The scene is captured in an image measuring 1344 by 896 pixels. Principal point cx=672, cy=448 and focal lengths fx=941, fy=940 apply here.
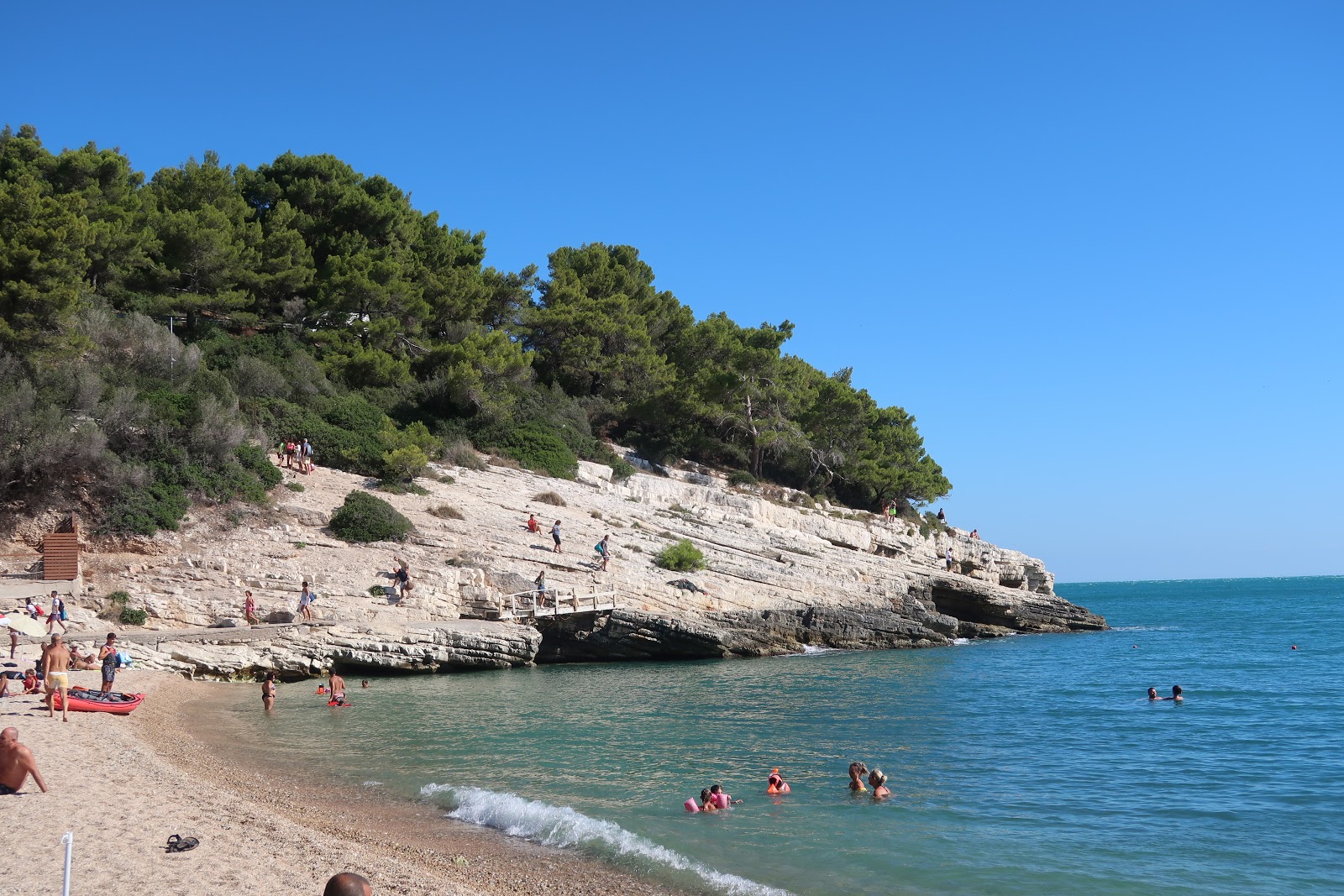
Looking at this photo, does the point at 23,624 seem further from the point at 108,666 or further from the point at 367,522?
the point at 367,522

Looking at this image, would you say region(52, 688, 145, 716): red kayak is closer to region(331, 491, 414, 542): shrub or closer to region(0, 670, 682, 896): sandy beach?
region(0, 670, 682, 896): sandy beach

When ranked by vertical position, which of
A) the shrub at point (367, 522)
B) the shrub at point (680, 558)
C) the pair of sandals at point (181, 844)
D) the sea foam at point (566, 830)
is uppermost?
the shrub at point (367, 522)

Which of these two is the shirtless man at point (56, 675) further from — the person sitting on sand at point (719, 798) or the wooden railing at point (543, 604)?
the wooden railing at point (543, 604)

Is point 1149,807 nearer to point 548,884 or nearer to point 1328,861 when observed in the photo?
point 1328,861

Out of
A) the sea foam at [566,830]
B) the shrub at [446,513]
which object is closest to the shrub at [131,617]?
the shrub at [446,513]

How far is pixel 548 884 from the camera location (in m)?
10.3

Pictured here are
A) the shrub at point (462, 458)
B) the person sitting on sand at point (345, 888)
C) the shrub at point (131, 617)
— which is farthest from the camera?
the shrub at point (462, 458)

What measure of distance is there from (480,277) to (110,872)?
4657 cm

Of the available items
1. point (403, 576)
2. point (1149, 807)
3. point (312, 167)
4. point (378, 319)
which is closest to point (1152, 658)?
point (1149, 807)

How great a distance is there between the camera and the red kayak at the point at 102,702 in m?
17.7

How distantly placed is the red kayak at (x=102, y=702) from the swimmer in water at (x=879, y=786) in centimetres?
1424

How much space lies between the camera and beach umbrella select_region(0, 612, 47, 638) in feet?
68.5

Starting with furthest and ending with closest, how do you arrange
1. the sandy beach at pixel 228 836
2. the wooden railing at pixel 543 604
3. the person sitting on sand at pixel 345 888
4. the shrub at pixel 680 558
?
the shrub at pixel 680 558 < the wooden railing at pixel 543 604 < the sandy beach at pixel 228 836 < the person sitting on sand at pixel 345 888

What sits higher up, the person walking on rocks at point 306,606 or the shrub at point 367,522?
the shrub at point 367,522
